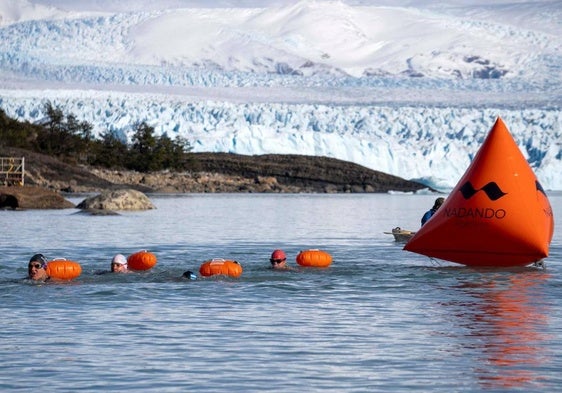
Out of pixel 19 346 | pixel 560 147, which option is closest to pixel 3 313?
pixel 19 346

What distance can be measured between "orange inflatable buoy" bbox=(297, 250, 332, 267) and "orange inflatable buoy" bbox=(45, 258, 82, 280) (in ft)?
12.8

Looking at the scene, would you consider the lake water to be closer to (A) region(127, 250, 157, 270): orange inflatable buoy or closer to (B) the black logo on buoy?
(A) region(127, 250, 157, 270): orange inflatable buoy

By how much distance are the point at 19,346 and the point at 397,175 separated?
240 ft

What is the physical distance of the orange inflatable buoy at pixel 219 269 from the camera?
56.9 ft

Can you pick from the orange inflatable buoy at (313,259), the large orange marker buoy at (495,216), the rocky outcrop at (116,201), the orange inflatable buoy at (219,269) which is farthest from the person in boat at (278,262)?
the rocky outcrop at (116,201)

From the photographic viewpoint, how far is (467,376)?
9.64 metres

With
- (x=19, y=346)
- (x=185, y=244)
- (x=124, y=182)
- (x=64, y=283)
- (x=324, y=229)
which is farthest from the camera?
(x=124, y=182)

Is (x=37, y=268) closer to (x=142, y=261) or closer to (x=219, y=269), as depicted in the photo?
(x=142, y=261)

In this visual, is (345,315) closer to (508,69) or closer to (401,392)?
(401,392)

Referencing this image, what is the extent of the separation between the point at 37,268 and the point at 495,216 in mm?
6889

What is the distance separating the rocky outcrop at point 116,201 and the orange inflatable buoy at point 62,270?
91.2ft

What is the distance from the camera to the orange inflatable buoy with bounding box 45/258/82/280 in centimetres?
1664

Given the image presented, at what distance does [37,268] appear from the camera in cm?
1617

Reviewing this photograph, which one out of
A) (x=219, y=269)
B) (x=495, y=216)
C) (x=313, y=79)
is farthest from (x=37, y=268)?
(x=313, y=79)
